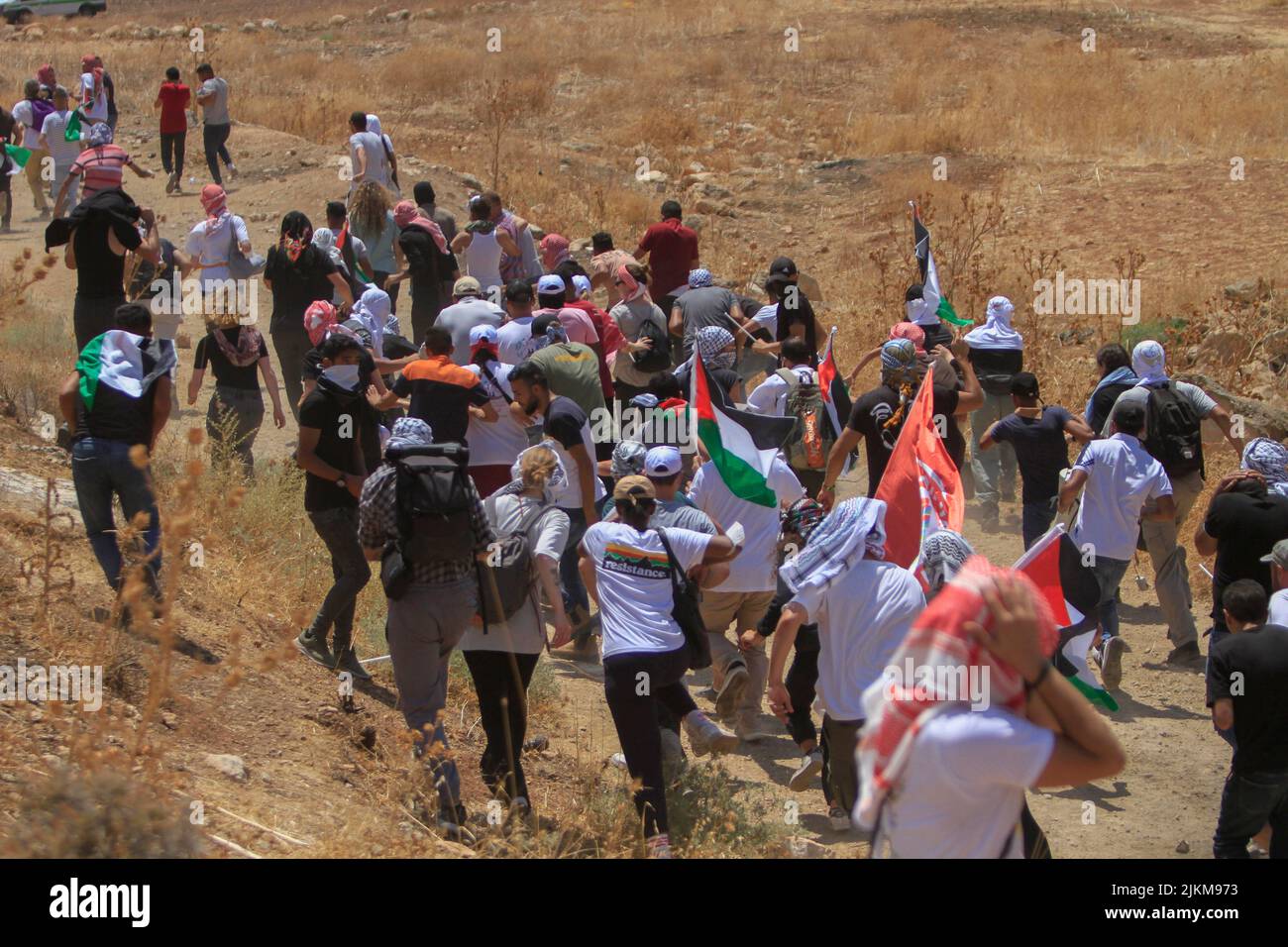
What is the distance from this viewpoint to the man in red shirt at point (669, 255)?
42.7 feet

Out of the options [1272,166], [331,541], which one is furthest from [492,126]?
[331,541]

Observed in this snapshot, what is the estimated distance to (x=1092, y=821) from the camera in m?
7.43

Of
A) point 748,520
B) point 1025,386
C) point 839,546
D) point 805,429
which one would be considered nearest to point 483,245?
point 805,429

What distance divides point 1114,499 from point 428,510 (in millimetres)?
4809

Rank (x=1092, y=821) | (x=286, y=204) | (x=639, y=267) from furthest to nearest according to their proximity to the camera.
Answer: (x=286, y=204)
(x=639, y=267)
(x=1092, y=821)

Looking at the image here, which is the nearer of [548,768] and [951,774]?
[951,774]

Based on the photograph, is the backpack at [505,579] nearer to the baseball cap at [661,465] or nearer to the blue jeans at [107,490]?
the baseball cap at [661,465]

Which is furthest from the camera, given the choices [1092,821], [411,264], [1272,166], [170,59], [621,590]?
[170,59]

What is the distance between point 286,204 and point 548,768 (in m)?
13.7

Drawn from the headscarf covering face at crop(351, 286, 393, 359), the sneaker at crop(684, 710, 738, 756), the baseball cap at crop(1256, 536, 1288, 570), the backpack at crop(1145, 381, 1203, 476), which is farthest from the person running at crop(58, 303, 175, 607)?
the backpack at crop(1145, 381, 1203, 476)

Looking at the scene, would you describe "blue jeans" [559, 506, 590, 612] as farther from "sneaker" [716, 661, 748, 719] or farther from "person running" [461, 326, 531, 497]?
"sneaker" [716, 661, 748, 719]

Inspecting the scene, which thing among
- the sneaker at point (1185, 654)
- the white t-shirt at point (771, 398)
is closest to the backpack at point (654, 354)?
the white t-shirt at point (771, 398)

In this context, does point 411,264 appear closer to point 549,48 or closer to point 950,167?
point 950,167

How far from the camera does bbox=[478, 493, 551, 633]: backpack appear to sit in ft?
20.8
